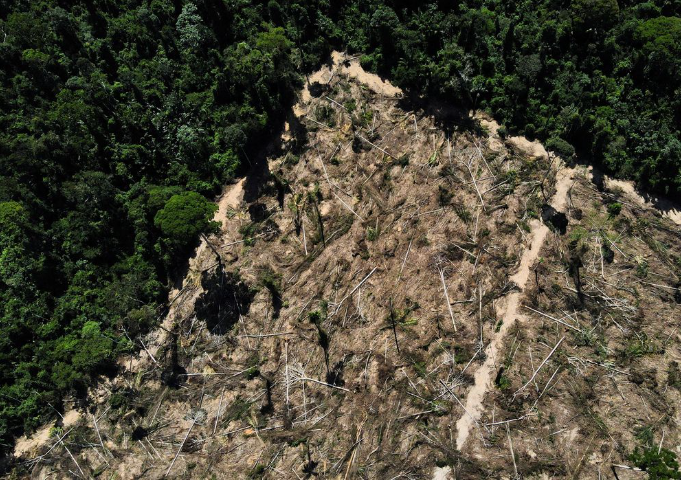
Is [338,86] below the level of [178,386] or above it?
above

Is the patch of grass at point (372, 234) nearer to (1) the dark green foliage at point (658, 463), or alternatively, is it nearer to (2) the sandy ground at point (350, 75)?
(2) the sandy ground at point (350, 75)

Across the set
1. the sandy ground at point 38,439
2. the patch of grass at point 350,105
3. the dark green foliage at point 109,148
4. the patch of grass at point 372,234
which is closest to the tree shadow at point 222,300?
the dark green foliage at point 109,148

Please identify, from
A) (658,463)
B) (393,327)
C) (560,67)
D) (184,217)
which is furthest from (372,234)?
(658,463)

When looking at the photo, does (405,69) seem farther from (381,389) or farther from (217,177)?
(381,389)

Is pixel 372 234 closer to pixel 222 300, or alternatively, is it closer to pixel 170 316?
pixel 222 300

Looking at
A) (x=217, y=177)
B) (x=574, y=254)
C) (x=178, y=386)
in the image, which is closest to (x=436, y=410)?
(x=574, y=254)

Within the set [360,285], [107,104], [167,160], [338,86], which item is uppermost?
[338,86]

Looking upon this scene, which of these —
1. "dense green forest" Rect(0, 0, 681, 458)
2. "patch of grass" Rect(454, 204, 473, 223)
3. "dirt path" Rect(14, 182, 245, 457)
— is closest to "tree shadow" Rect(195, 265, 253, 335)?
"dirt path" Rect(14, 182, 245, 457)
